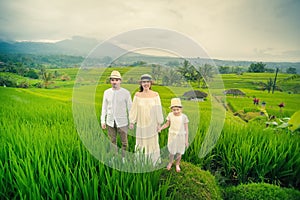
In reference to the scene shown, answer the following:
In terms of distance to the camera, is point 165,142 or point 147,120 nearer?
point 147,120

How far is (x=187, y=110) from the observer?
97 centimetres

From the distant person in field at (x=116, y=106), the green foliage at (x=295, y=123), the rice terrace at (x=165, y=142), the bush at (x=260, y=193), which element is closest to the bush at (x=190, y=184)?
the rice terrace at (x=165, y=142)

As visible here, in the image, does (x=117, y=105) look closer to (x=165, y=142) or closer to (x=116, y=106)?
(x=116, y=106)

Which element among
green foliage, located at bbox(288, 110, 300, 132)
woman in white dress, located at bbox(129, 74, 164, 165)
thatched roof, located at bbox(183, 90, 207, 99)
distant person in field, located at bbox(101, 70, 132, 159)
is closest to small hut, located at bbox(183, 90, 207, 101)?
thatched roof, located at bbox(183, 90, 207, 99)

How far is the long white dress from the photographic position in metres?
0.91

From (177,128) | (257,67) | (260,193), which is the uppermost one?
(257,67)

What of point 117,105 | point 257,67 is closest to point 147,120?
point 117,105

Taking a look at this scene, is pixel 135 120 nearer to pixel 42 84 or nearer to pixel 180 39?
pixel 180 39

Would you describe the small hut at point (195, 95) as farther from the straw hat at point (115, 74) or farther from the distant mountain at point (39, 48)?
the distant mountain at point (39, 48)

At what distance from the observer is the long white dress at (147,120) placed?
915mm

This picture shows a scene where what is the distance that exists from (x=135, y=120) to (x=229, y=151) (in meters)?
0.63

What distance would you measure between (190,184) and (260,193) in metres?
0.32

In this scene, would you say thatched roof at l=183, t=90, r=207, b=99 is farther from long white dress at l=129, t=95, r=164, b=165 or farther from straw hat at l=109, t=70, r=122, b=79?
straw hat at l=109, t=70, r=122, b=79

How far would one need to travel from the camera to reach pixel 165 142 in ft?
3.91
